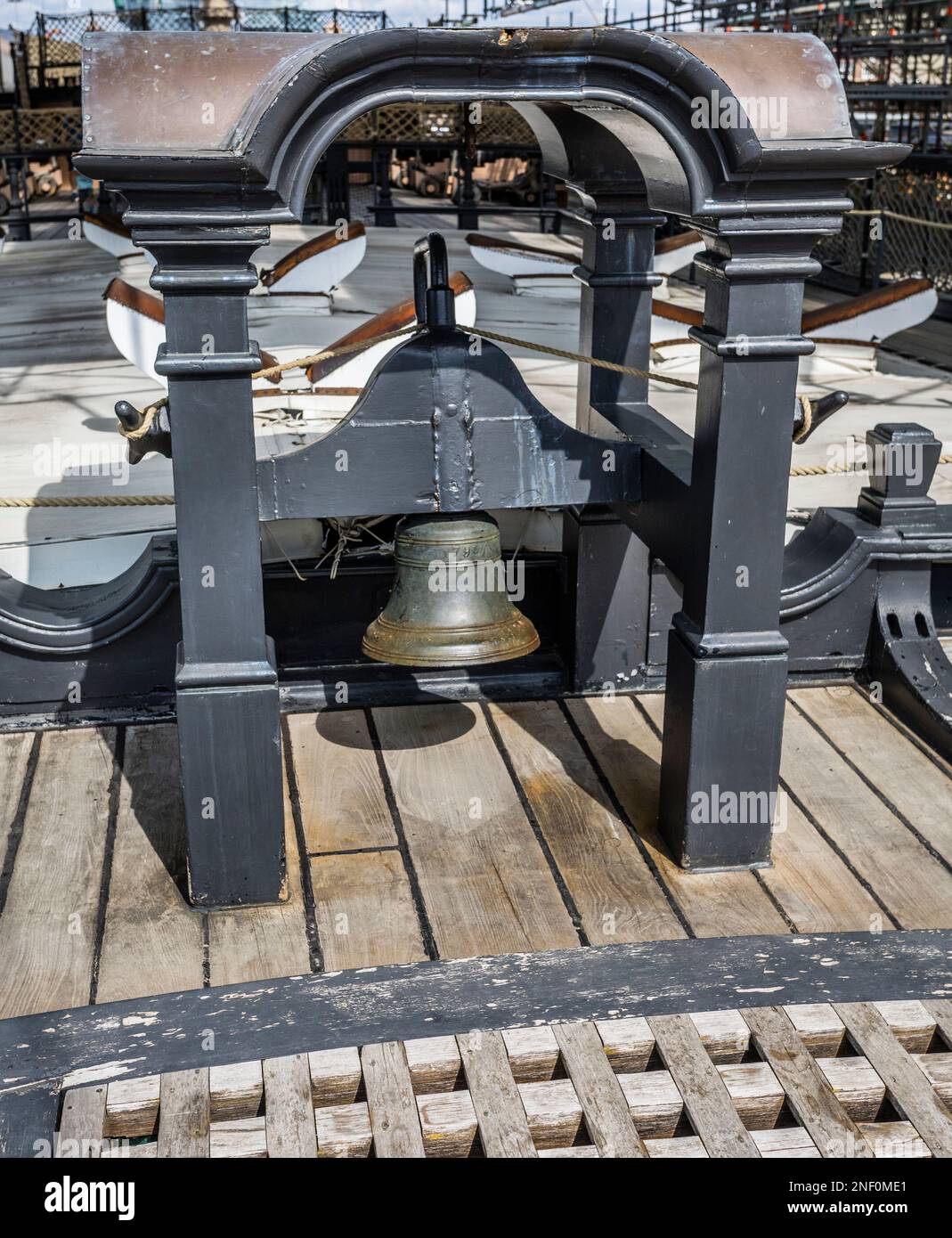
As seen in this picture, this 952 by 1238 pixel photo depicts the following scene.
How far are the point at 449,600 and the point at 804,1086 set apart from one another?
1315mm

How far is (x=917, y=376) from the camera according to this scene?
24.2ft

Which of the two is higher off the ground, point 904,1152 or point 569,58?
point 569,58

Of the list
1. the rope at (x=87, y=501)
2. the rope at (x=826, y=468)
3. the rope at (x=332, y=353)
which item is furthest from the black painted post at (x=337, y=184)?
the rope at (x=332, y=353)

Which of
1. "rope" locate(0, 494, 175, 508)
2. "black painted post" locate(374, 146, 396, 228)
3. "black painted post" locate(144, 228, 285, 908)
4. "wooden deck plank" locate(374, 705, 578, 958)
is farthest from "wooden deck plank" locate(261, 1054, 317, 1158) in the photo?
"black painted post" locate(374, 146, 396, 228)

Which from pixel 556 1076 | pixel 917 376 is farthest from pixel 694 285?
pixel 556 1076

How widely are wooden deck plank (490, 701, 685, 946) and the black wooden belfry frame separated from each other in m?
0.15

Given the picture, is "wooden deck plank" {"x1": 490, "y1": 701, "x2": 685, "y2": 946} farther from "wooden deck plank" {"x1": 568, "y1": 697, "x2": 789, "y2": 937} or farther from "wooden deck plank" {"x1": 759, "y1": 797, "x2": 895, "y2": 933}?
"wooden deck plank" {"x1": 759, "y1": 797, "x2": 895, "y2": 933}

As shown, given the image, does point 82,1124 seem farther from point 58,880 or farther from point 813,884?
point 813,884

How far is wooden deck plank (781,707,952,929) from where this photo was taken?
9.95ft

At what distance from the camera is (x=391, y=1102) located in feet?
7.46

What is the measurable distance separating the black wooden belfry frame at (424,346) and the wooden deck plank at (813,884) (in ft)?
0.36

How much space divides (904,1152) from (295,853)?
5.10 feet

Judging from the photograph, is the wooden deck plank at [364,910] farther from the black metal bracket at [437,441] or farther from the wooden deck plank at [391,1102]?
the black metal bracket at [437,441]
